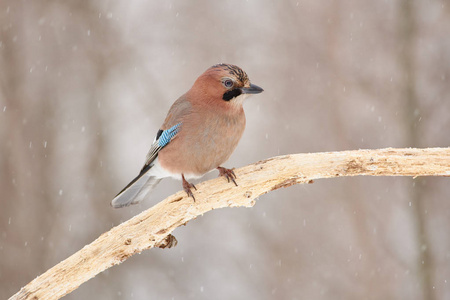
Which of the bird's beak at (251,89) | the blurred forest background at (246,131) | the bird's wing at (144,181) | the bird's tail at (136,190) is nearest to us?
the bird's beak at (251,89)

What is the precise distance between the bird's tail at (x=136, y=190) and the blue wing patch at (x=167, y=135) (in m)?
0.30

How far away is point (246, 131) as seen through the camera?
7727mm

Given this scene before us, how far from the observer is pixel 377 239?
24.0ft

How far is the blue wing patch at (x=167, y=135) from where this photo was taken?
14.2 ft

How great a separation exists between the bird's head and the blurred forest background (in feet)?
11.0

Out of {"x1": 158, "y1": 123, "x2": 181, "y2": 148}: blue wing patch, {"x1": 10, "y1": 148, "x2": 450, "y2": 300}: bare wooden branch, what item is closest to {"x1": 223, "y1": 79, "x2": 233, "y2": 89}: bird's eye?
{"x1": 158, "y1": 123, "x2": 181, "y2": 148}: blue wing patch

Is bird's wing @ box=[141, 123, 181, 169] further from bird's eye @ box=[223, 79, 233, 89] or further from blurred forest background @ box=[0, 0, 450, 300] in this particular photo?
blurred forest background @ box=[0, 0, 450, 300]

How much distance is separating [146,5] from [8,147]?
2902mm

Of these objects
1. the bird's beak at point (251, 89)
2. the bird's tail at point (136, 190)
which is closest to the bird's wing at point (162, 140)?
the bird's tail at point (136, 190)

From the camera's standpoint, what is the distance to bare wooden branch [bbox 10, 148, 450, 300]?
369 cm

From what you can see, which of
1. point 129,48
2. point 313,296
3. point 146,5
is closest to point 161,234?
point 313,296

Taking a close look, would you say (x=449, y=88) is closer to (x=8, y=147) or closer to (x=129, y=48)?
(x=129, y=48)

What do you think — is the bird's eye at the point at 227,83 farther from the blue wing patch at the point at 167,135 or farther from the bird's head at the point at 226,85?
the blue wing patch at the point at 167,135

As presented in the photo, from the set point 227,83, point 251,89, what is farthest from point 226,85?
point 251,89
